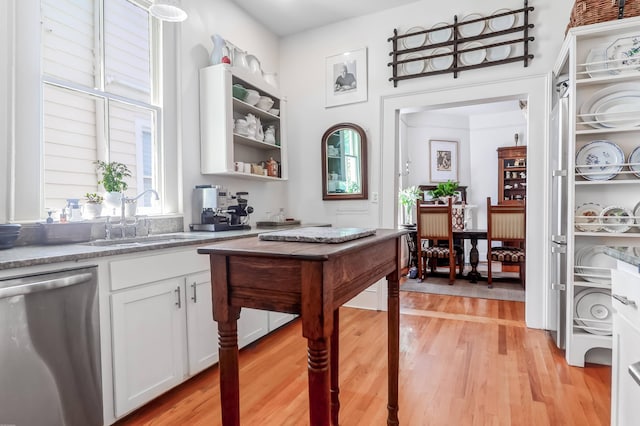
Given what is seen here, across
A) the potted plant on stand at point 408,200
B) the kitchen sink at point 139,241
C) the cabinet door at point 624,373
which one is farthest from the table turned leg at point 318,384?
the potted plant on stand at point 408,200

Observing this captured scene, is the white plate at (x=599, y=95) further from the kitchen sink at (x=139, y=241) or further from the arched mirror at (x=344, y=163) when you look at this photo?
the kitchen sink at (x=139, y=241)

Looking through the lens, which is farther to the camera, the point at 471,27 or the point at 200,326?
the point at 471,27

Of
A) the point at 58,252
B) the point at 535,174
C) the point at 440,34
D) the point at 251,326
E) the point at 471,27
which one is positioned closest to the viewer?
the point at 58,252

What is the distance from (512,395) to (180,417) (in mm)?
1811

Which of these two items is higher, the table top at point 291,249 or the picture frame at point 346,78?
the picture frame at point 346,78

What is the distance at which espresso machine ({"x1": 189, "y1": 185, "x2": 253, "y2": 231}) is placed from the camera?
110 inches

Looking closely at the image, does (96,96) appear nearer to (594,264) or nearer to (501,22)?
(501,22)

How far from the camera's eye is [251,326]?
2648mm

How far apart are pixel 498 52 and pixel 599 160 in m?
1.36

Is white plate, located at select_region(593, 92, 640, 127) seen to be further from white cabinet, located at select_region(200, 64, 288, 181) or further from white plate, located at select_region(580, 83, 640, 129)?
white cabinet, located at select_region(200, 64, 288, 181)

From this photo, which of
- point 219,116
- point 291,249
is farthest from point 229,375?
point 219,116

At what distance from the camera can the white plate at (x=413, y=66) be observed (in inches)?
135

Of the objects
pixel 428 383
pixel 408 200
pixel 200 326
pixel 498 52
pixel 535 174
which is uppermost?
pixel 498 52

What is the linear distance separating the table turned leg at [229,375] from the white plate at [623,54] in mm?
2757
